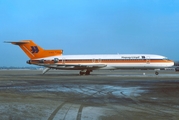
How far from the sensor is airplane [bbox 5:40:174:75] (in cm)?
4212

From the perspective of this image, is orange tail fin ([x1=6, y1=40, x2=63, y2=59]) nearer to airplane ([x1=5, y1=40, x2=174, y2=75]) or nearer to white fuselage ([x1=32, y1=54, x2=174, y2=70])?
airplane ([x1=5, y1=40, x2=174, y2=75])

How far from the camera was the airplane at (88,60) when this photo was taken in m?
42.1

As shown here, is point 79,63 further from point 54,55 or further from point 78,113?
point 78,113

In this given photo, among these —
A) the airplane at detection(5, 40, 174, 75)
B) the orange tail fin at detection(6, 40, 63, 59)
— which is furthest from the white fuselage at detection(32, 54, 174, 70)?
the orange tail fin at detection(6, 40, 63, 59)

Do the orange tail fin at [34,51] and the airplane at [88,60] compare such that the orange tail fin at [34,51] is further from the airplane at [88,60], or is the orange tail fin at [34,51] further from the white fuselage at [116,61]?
the white fuselage at [116,61]

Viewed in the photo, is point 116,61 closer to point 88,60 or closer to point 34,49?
A: point 88,60

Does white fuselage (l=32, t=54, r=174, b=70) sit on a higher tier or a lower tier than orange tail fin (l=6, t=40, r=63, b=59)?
lower

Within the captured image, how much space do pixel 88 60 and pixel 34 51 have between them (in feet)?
32.7

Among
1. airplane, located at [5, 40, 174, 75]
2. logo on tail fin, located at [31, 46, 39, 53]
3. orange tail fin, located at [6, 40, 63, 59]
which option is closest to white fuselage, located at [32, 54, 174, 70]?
airplane, located at [5, 40, 174, 75]

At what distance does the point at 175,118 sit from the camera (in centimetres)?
774

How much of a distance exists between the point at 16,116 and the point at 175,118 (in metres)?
4.85

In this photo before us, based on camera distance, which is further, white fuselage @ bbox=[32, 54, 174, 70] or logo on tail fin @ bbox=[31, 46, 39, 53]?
logo on tail fin @ bbox=[31, 46, 39, 53]

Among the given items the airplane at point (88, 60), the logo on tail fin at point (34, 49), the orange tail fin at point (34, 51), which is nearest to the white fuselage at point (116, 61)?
the airplane at point (88, 60)

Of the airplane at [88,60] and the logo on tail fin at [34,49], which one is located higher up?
the logo on tail fin at [34,49]
